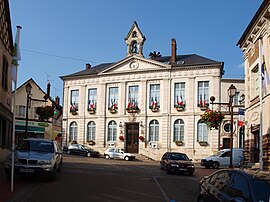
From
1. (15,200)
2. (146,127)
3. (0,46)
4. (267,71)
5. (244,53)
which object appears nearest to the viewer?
(15,200)

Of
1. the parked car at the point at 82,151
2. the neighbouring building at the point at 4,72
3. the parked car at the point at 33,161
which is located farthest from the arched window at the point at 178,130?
the parked car at the point at 33,161

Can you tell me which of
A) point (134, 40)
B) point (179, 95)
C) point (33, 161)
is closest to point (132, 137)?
point (179, 95)

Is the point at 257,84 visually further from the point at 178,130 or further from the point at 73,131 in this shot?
the point at 73,131

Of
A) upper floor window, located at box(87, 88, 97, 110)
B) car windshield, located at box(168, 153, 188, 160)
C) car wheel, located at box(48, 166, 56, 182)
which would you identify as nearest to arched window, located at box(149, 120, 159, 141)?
upper floor window, located at box(87, 88, 97, 110)

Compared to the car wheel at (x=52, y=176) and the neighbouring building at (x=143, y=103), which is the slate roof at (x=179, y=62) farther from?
the car wheel at (x=52, y=176)

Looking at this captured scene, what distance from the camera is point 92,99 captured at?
48156 millimetres

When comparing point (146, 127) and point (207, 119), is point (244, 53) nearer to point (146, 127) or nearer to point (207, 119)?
point (207, 119)

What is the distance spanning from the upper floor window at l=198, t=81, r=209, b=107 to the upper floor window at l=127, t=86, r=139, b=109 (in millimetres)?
8093

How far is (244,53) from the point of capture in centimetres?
2411

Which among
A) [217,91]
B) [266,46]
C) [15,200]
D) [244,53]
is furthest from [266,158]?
[217,91]

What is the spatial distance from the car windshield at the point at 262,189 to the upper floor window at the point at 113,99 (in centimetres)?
4022

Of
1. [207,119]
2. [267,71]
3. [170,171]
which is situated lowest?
[170,171]

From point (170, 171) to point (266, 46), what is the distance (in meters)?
9.22

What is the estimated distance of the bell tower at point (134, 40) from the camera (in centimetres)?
4678
